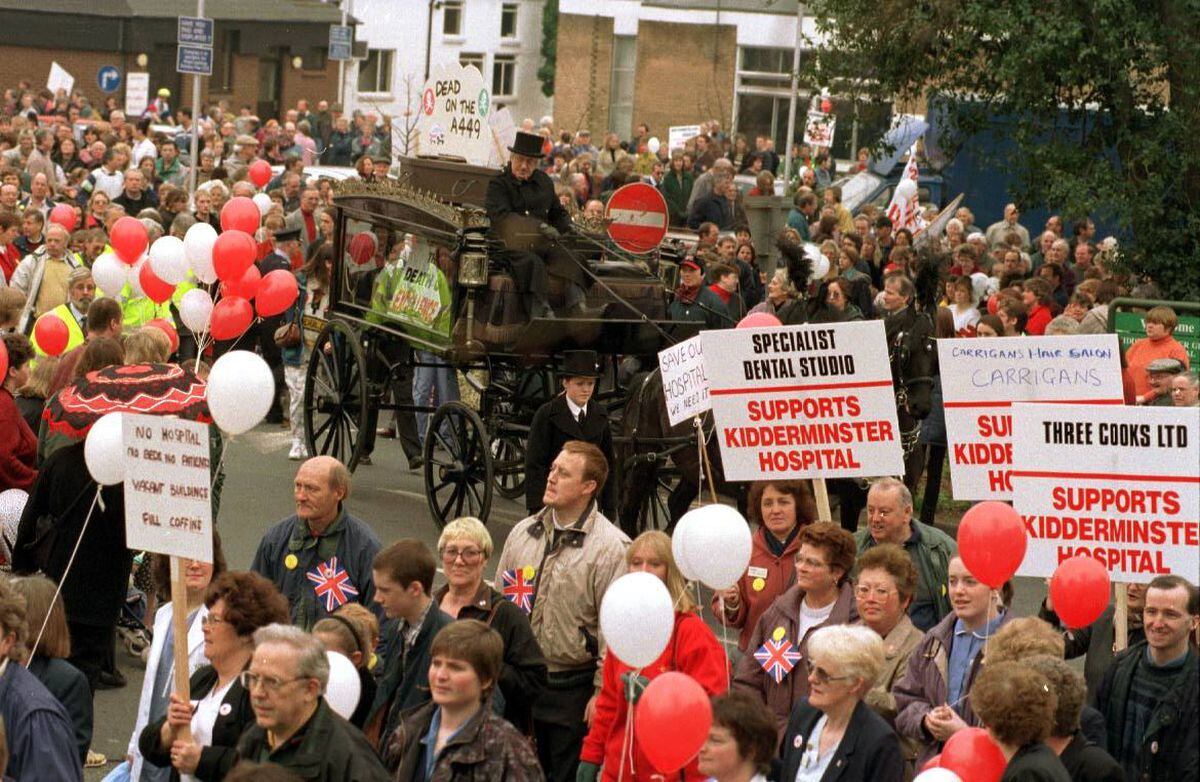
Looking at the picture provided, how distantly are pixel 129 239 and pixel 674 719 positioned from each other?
8.98 metres

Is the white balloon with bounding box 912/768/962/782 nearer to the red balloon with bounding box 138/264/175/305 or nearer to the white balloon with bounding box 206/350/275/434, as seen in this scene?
the white balloon with bounding box 206/350/275/434

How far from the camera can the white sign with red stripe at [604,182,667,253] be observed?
1391cm

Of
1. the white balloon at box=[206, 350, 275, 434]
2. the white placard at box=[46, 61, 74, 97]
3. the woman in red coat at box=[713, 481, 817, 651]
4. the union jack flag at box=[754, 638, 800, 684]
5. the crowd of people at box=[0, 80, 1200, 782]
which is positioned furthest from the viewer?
the white placard at box=[46, 61, 74, 97]

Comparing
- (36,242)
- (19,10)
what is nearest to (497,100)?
(19,10)

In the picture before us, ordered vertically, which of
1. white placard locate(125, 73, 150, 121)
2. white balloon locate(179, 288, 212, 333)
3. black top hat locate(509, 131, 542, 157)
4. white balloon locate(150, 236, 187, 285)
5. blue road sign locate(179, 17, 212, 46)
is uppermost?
blue road sign locate(179, 17, 212, 46)

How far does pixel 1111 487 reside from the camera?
24.6ft

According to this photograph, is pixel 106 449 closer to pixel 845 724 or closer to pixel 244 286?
pixel 845 724

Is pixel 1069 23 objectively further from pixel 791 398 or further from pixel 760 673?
pixel 760 673

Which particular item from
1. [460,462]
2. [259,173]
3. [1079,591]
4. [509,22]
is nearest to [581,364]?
[460,462]

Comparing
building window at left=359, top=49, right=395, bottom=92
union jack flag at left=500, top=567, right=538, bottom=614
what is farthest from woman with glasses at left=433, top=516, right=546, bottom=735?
building window at left=359, top=49, right=395, bottom=92

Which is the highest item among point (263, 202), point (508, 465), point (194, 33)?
point (194, 33)

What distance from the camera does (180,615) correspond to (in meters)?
6.57

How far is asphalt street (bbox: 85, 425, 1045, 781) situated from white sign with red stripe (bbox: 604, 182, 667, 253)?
2115 mm

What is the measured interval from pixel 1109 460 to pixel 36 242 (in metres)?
11.6
